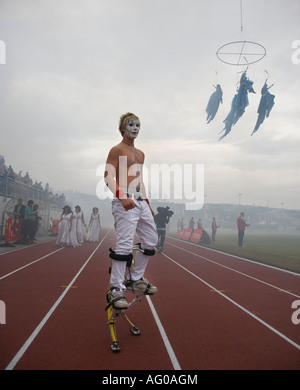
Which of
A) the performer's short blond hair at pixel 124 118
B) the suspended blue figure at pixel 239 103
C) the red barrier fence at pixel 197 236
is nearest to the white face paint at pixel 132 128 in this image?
the performer's short blond hair at pixel 124 118

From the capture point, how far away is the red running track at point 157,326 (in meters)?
2.54

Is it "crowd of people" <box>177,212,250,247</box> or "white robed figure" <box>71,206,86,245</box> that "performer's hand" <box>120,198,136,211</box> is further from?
"crowd of people" <box>177,212,250,247</box>

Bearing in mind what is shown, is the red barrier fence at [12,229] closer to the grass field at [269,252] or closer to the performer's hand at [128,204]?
the grass field at [269,252]

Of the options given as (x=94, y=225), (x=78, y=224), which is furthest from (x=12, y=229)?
(x=94, y=225)

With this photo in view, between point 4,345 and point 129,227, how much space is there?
5.05ft

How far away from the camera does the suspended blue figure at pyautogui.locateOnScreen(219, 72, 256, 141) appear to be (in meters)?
10.1

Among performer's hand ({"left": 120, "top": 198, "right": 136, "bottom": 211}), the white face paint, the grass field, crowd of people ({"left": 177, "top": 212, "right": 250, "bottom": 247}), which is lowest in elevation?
the grass field

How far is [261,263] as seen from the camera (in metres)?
9.90

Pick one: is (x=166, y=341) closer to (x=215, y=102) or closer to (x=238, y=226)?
(x=215, y=102)

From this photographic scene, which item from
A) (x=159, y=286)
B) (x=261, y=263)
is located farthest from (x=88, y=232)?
(x=159, y=286)

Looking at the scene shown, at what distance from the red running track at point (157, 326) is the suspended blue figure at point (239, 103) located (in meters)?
5.80

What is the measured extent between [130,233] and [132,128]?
117cm

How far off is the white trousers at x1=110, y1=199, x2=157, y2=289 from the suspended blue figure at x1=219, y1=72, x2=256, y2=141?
752 cm

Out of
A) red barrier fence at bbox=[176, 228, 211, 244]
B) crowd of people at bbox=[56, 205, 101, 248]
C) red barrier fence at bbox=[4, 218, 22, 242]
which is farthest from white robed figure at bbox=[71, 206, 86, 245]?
red barrier fence at bbox=[176, 228, 211, 244]
